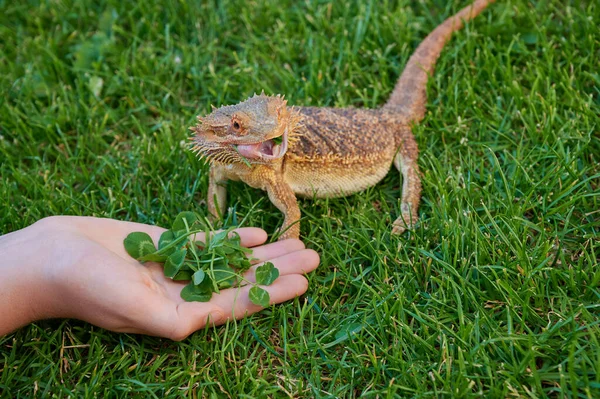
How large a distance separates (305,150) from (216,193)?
681 mm

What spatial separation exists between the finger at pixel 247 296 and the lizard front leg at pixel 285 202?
387 millimetres

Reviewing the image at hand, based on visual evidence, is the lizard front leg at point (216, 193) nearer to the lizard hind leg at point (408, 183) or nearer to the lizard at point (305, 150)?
the lizard at point (305, 150)

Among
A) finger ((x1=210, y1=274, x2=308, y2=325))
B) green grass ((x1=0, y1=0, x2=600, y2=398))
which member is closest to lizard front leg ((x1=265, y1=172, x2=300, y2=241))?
green grass ((x1=0, y1=0, x2=600, y2=398))

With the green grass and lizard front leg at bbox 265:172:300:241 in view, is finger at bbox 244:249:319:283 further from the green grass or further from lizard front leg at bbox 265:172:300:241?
lizard front leg at bbox 265:172:300:241

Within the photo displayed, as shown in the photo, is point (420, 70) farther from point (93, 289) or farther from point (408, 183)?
point (93, 289)

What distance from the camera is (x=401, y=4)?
16.9ft

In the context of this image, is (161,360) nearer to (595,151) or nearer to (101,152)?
(101,152)

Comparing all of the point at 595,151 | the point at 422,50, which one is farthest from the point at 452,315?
the point at 422,50

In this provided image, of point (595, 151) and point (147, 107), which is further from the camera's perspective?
point (147, 107)

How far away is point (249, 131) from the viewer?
11.0 feet

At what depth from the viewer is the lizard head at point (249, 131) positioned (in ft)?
10.9

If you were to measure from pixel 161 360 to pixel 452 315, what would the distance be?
158 centimetres

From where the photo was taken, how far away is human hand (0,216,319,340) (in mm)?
2986

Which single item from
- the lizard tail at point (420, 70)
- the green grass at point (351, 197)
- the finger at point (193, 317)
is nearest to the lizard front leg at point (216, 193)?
the green grass at point (351, 197)
